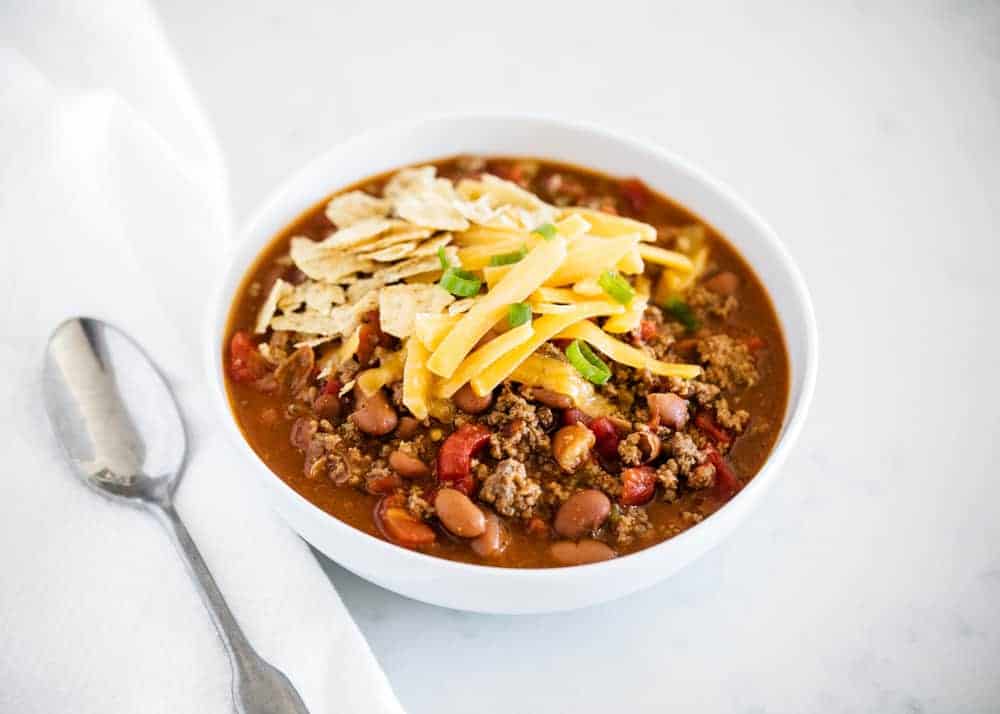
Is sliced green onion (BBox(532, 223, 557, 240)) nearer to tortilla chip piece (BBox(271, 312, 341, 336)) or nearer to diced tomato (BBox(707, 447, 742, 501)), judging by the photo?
tortilla chip piece (BBox(271, 312, 341, 336))

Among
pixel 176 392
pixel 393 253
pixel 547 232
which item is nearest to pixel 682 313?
pixel 547 232

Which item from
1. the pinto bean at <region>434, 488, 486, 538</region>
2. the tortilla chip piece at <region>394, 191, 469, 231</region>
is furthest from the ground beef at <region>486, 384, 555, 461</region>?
the tortilla chip piece at <region>394, 191, 469, 231</region>

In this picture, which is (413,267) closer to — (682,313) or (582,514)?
(682,313)

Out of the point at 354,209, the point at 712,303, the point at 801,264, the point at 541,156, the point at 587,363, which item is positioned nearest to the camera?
the point at 587,363

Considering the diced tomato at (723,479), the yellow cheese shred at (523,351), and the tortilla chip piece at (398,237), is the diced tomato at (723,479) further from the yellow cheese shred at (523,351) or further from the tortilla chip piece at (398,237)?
the tortilla chip piece at (398,237)

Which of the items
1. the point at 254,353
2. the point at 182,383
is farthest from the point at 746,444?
the point at 182,383

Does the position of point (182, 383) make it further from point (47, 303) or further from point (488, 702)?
point (488, 702)

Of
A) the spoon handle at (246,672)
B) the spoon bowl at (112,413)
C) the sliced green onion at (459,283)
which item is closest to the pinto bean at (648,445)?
the sliced green onion at (459,283)
